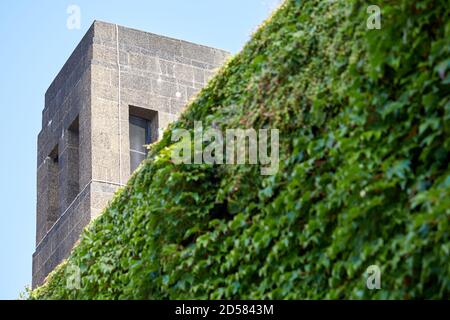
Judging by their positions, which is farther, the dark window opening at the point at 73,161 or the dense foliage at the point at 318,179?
the dark window opening at the point at 73,161

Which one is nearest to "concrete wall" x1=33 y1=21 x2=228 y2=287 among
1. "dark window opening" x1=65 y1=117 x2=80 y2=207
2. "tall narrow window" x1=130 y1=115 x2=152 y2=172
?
"dark window opening" x1=65 y1=117 x2=80 y2=207

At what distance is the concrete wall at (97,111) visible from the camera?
1666cm

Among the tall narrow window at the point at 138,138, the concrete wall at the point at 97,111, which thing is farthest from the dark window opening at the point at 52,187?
the tall narrow window at the point at 138,138

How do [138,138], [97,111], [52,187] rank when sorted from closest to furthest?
[97,111]
[138,138]
[52,187]

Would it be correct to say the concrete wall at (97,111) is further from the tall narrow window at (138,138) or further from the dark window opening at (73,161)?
the tall narrow window at (138,138)

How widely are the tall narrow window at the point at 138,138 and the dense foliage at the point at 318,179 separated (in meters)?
7.72

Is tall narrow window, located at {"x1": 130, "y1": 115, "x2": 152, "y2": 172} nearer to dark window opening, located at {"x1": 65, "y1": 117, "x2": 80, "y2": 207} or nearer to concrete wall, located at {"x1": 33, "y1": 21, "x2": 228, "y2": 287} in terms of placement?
concrete wall, located at {"x1": 33, "y1": 21, "x2": 228, "y2": 287}

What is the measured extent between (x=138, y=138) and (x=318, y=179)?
11.0m

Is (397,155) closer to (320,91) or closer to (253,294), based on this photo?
(320,91)

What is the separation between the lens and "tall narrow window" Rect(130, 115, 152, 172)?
688 inches

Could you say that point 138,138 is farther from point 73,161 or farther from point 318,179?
point 318,179

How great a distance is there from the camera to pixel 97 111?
17000 millimetres

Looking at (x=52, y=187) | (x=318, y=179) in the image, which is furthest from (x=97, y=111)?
(x=318, y=179)
